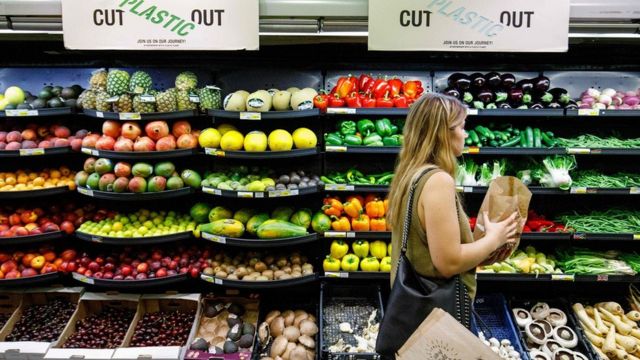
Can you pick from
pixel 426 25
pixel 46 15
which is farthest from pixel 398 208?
pixel 46 15

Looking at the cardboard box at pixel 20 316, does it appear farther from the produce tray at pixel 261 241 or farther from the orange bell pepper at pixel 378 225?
the orange bell pepper at pixel 378 225

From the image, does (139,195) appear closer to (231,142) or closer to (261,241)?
(231,142)

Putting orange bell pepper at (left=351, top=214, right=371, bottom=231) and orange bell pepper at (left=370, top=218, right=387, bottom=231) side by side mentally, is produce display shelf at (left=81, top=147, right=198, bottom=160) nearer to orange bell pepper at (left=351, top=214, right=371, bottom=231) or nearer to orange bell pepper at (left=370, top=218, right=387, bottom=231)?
orange bell pepper at (left=351, top=214, right=371, bottom=231)

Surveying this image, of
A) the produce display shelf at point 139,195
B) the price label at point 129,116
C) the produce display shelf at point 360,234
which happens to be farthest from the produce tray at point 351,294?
the price label at point 129,116

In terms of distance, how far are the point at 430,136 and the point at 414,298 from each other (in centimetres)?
65

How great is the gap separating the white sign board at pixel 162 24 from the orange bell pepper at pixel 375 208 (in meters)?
1.64

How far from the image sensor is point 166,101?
12.2 feet

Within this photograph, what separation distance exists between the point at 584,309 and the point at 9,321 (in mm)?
4944

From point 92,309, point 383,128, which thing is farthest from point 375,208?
point 92,309

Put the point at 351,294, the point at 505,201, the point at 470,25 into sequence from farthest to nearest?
1. the point at 351,294
2. the point at 470,25
3. the point at 505,201

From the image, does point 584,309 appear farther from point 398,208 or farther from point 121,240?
point 121,240

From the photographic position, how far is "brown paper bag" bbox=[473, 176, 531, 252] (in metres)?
1.95

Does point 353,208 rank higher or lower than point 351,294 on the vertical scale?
higher

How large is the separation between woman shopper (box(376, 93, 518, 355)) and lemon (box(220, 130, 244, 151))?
83.4 inches
